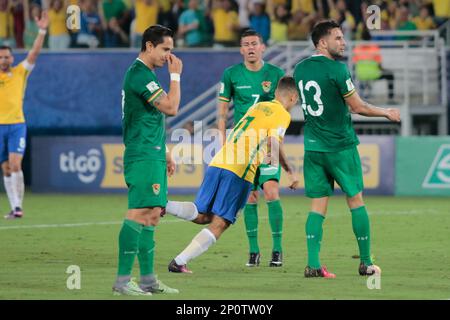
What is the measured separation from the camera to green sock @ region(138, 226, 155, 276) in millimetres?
10188

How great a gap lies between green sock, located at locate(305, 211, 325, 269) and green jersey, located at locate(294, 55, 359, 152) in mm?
665

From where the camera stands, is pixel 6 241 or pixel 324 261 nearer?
pixel 324 261

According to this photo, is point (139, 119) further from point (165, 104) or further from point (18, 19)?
point (18, 19)

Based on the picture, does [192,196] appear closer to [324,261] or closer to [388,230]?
[388,230]

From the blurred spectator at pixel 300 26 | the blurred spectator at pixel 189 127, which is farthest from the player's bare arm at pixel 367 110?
the blurred spectator at pixel 300 26

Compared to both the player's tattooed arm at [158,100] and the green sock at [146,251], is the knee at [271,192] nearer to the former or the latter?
the green sock at [146,251]

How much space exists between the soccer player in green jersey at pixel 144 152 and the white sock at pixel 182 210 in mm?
1376

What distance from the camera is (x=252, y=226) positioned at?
13.0 meters

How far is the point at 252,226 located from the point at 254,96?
1.44 m

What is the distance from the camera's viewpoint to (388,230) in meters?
16.8

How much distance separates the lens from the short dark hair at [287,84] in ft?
38.9
